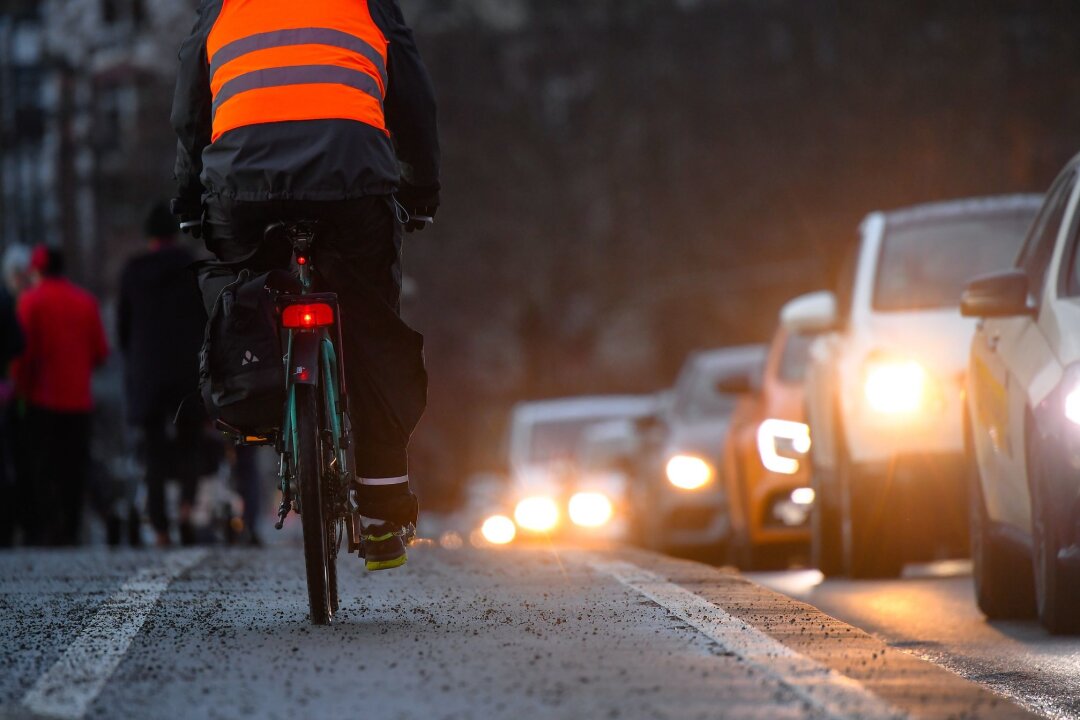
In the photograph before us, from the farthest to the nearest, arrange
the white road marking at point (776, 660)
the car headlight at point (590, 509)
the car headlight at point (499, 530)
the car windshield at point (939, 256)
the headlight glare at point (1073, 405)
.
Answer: the car headlight at point (499, 530) → the car headlight at point (590, 509) → the car windshield at point (939, 256) → the headlight glare at point (1073, 405) → the white road marking at point (776, 660)

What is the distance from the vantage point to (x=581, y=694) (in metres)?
4.86

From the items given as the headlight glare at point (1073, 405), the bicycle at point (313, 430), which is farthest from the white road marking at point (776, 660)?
the headlight glare at point (1073, 405)

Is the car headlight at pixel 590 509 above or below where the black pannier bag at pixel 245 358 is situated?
below

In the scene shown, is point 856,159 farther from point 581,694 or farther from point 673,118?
point 581,694

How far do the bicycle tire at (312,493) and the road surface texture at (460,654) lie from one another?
0.45 ft

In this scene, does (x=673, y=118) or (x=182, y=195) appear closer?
(x=182, y=195)

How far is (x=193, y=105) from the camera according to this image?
6.68 meters

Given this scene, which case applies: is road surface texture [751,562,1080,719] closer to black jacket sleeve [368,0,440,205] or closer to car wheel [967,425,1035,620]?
car wheel [967,425,1035,620]

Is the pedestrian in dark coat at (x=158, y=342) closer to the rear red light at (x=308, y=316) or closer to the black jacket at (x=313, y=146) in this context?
the black jacket at (x=313, y=146)

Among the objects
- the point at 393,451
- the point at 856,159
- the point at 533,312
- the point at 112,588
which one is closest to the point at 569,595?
the point at 393,451

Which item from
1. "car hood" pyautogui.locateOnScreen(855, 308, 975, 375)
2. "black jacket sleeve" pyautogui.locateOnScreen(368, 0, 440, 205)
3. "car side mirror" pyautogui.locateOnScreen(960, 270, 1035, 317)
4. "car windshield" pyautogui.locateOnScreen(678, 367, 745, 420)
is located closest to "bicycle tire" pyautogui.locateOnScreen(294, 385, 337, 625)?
"black jacket sleeve" pyautogui.locateOnScreen(368, 0, 440, 205)

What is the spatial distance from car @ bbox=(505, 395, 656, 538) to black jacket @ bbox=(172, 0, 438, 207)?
49.4 ft

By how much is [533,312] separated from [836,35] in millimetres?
9140

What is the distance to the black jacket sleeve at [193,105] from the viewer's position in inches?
261
